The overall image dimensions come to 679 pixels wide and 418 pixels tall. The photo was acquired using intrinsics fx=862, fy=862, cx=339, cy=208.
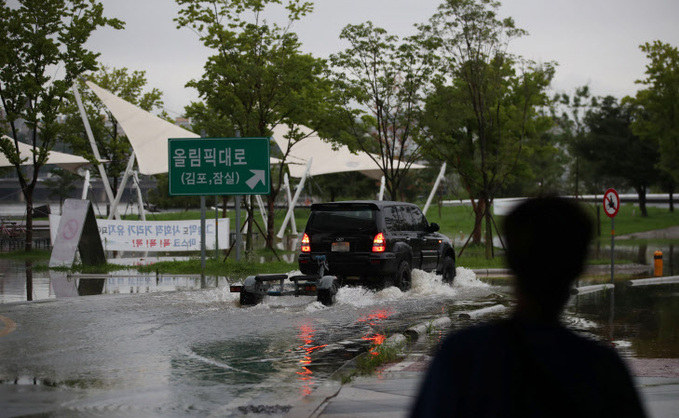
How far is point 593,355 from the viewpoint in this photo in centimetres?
243

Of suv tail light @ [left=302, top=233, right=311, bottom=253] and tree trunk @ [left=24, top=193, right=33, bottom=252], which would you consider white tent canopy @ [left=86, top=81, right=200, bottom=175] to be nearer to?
tree trunk @ [left=24, top=193, right=33, bottom=252]

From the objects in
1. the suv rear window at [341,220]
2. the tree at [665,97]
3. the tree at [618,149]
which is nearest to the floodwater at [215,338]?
the suv rear window at [341,220]

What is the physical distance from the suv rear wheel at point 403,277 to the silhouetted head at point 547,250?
1418cm

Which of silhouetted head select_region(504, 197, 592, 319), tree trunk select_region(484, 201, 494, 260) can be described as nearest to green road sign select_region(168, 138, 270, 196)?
tree trunk select_region(484, 201, 494, 260)

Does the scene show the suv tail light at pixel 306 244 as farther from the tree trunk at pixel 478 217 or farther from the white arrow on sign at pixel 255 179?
the tree trunk at pixel 478 217

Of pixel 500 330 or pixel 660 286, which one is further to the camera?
pixel 660 286

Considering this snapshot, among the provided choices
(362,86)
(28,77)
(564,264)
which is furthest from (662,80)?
(564,264)

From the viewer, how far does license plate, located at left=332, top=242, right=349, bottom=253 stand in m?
16.6

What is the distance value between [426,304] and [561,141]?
67259mm

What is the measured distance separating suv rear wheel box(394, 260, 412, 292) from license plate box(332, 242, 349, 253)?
1163 mm

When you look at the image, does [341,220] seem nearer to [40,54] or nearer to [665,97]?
[40,54]

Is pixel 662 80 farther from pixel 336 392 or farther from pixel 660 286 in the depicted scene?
pixel 336 392

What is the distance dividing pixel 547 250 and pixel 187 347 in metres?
8.65

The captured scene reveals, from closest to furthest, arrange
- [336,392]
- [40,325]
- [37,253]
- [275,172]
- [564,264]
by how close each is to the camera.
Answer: [564,264]
[336,392]
[40,325]
[37,253]
[275,172]
